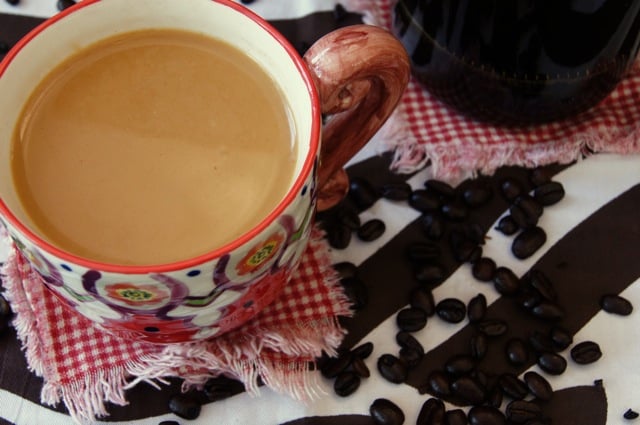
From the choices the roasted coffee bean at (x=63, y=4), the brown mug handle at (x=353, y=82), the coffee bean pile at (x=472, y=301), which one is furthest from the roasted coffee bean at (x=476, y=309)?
the roasted coffee bean at (x=63, y=4)

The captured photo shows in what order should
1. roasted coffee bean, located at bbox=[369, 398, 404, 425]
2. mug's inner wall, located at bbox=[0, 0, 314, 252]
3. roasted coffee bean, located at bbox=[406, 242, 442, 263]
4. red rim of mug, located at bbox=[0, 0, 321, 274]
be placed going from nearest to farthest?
red rim of mug, located at bbox=[0, 0, 321, 274]
mug's inner wall, located at bbox=[0, 0, 314, 252]
roasted coffee bean, located at bbox=[369, 398, 404, 425]
roasted coffee bean, located at bbox=[406, 242, 442, 263]

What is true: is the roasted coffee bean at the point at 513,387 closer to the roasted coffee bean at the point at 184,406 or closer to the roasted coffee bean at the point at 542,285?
the roasted coffee bean at the point at 542,285

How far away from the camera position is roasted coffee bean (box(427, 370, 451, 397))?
3.26 ft

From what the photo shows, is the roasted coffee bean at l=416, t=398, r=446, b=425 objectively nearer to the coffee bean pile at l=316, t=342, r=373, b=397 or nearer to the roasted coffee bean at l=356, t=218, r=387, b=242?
the coffee bean pile at l=316, t=342, r=373, b=397

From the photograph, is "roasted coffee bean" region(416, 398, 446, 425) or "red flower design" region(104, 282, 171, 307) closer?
"red flower design" region(104, 282, 171, 307)

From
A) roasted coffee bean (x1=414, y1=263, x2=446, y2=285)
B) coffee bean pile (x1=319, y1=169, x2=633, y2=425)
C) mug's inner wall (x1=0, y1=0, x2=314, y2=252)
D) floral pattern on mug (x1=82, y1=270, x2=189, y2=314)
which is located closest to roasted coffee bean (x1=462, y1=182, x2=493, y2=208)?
coffee bean pile (x1=319, y1=169, x2=633, y2=425)

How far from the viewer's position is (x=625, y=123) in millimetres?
1187

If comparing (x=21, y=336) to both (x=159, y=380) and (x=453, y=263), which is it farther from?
(x=453, y=263)

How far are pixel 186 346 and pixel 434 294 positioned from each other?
324 mm

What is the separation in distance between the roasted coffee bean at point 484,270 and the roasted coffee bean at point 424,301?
0.07m

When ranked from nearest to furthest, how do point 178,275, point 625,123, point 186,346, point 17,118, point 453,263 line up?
point 178,275 → point 17,118 → point 186,346 → point 453,263 → point 625,123

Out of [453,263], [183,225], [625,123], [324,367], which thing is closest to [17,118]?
[183,225]

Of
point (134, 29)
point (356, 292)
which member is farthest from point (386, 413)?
point (134, 29)

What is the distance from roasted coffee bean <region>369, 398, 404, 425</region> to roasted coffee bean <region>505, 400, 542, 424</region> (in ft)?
0.43
